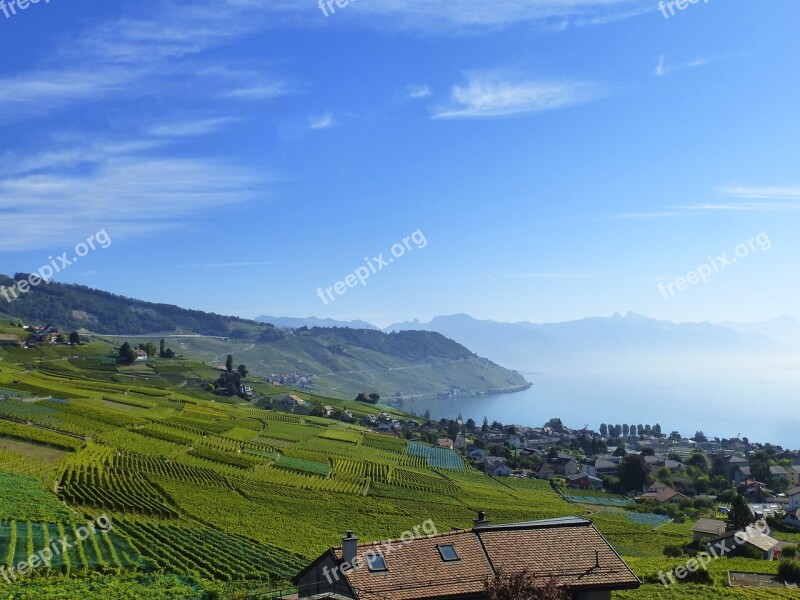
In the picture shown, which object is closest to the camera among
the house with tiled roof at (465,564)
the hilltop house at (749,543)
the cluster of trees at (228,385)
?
the house with tiled roof at (465,564)

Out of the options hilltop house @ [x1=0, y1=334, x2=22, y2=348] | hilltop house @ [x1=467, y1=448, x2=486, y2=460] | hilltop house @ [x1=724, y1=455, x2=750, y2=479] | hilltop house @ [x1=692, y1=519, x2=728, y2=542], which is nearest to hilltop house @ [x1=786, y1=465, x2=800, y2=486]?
hilltop house @ [x1=724, y1=455, x2=750, y2=479]

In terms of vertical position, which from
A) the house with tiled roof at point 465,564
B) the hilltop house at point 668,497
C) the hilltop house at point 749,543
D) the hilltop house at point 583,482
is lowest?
the hilltop house at point 583,482

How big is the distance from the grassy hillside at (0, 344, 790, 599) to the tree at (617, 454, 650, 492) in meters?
9.50

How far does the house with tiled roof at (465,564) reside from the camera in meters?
13.5

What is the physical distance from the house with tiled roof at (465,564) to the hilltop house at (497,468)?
6669 cm

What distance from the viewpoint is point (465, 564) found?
14.3m

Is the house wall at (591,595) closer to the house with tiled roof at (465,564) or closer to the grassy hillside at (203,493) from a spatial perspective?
the house with tiled roof at (465,564)

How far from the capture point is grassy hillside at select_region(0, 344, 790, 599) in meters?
23.8

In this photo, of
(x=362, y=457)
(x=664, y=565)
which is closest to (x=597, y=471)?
(x=362, y=457)

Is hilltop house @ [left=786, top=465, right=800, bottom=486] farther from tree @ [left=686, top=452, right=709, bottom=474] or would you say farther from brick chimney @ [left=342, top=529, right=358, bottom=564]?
brick chimney @ [left=342, top=529, right=358, bottom=564]

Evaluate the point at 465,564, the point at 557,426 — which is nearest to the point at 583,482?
the point at 557,426

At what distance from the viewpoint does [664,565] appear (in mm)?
31000

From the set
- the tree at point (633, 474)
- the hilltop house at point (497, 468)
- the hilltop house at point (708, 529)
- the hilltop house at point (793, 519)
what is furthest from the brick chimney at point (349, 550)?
the tree at point (633, 474)

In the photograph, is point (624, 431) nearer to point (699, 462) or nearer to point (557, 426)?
point (557, 426)
